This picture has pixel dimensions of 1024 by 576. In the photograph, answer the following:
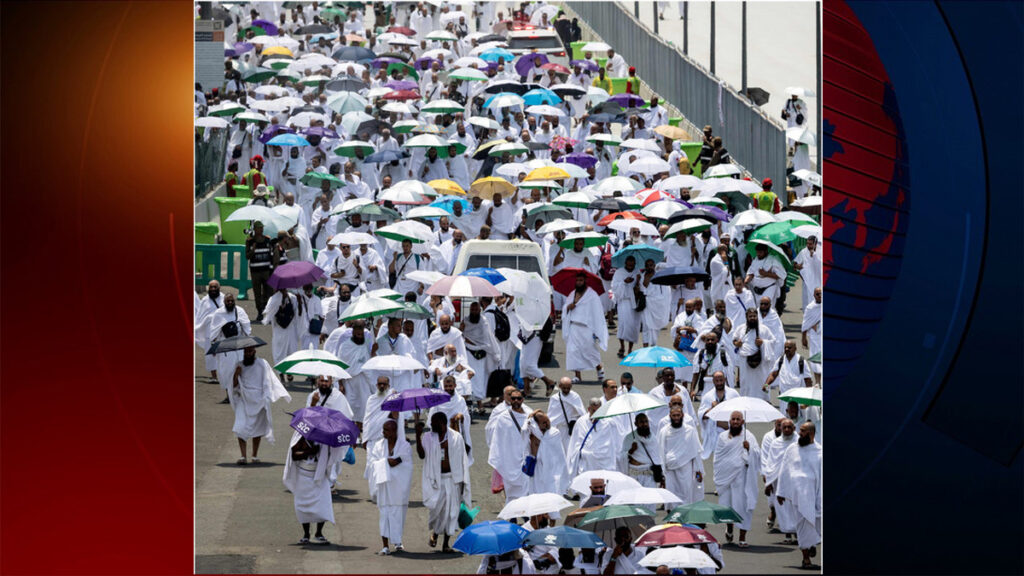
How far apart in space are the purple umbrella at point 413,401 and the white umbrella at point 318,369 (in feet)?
3.03

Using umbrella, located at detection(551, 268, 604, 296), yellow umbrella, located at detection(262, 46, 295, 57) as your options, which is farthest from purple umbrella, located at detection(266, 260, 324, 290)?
yellow umbrella, located at detection(262, 46, 295, 57)

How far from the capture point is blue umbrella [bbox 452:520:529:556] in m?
13.4

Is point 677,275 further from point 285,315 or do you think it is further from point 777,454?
point 777,454

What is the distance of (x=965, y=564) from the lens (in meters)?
13.7

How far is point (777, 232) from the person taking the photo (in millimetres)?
22094

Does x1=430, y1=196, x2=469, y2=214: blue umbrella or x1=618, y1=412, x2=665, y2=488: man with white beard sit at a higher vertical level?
x1=430, y1=196, x2=469, y2=214: blue umbrella

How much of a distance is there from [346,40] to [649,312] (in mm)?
21461

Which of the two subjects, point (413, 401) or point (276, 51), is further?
point (276, 51)

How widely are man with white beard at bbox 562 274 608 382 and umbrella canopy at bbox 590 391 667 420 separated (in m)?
4.82

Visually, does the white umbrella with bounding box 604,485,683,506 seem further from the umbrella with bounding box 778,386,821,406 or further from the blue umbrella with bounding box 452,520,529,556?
the umbrella with bounding box 778,386,821,406

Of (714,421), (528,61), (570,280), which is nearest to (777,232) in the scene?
(570,280)

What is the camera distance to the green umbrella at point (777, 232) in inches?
865

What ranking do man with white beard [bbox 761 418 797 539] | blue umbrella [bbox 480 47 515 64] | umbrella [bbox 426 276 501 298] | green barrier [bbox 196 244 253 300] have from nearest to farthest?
man with white beard [bbox 761 418 797 539], umbrella [bbox 426 276 501 298], green barrier [bbox 196 244 253 300], blue umbrella [bbox 480 47 515 64]

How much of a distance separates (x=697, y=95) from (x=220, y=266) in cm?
1366
